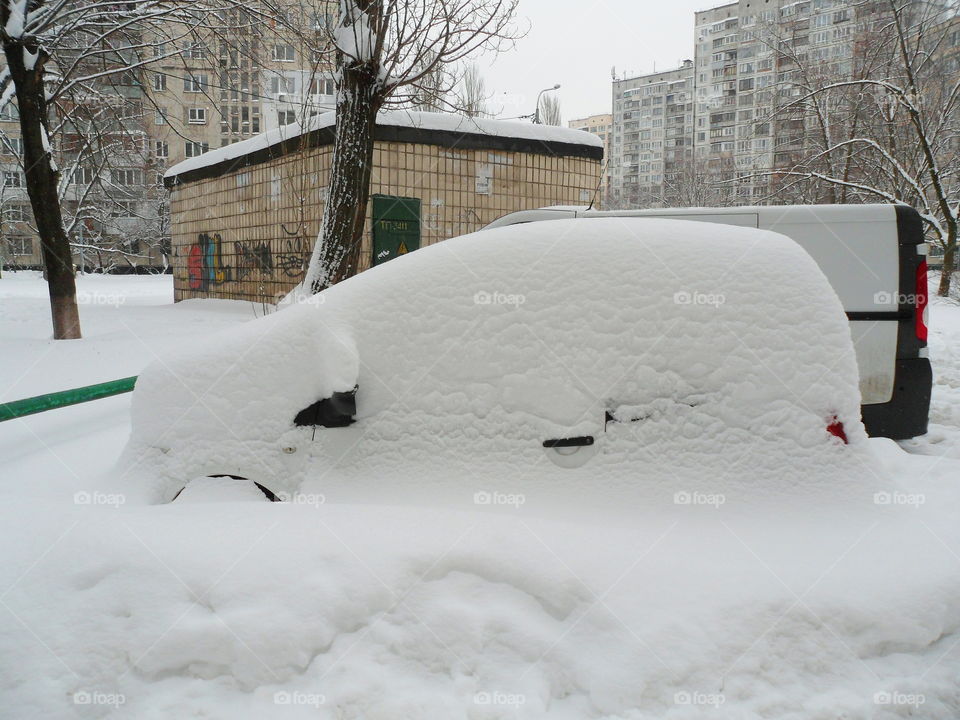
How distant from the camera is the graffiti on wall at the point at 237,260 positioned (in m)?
13.4

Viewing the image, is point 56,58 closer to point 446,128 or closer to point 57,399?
point 446,128

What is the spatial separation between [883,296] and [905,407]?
85cm

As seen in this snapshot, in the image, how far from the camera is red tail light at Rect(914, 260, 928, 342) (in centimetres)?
491

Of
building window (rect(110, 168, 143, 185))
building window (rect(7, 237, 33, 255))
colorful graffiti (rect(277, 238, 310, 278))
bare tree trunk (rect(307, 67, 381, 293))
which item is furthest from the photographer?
building window (rect(7, 237, 33, 255))

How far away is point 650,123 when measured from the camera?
99.1 meters

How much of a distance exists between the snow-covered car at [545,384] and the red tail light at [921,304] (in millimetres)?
2722

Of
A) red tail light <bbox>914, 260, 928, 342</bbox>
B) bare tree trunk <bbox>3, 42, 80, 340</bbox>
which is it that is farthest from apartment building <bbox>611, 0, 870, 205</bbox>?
red tail light <bbox>914, 260, 928, 342</bbox>

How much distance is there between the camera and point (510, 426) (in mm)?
2660

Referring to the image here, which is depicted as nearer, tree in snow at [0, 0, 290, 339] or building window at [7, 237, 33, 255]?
tree in snow at [0, 0, 290, 339]

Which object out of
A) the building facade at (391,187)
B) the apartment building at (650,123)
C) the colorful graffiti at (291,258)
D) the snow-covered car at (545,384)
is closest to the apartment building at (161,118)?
the building facade at (391,187)

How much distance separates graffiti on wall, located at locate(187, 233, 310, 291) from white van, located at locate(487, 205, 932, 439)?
948cm

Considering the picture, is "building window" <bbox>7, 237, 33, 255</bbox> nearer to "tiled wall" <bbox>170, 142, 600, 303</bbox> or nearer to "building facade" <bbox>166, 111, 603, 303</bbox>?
"tiled wall" <bbox>170, 142, 600, 303</bbox>

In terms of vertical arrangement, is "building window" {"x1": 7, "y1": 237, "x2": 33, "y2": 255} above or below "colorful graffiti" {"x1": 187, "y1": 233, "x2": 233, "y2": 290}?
above

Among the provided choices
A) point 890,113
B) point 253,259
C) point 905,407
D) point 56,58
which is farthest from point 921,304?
point 890,113
